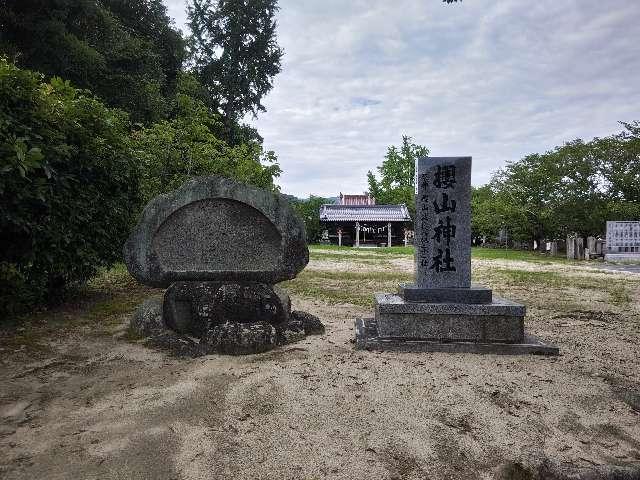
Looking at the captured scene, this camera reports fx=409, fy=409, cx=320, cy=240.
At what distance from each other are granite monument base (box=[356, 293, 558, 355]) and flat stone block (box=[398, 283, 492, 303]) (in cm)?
13

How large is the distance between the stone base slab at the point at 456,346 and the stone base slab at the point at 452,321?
3.1 inches

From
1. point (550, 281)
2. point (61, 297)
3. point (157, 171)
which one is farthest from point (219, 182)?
point (550, 281)

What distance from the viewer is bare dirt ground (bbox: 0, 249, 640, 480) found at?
2.35m

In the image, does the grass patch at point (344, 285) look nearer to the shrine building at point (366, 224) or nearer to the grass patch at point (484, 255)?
the grass patch at point (484, 255)

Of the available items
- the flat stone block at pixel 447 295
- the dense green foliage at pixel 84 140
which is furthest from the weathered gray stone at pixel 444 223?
the dense green foliage at pixel 84 140

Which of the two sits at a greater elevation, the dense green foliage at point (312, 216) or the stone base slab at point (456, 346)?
the dense green foliage at point (312, 216)

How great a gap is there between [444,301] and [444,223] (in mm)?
1008

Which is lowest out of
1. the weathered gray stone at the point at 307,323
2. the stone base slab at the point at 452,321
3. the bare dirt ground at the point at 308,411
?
the bare dirt ground at the point at 308,411

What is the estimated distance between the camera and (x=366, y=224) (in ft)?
116

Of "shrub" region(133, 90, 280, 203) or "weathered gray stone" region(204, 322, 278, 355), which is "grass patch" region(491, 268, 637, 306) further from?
"shrub" region(133, 90, 280, 203)

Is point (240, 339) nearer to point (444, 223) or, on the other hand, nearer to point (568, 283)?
point (444, 223)

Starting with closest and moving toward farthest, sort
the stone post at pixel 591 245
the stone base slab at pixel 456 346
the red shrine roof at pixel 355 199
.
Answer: the stone base slab at pixel 456 346 < the stone post at pixel 591 245 < the red shrine roof at pixel 355 199

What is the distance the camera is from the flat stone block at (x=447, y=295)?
4824mm

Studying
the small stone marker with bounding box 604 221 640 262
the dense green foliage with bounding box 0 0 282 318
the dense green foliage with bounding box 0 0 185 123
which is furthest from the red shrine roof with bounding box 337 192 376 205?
the dense green foliage with bounding box 0 0 185 123
